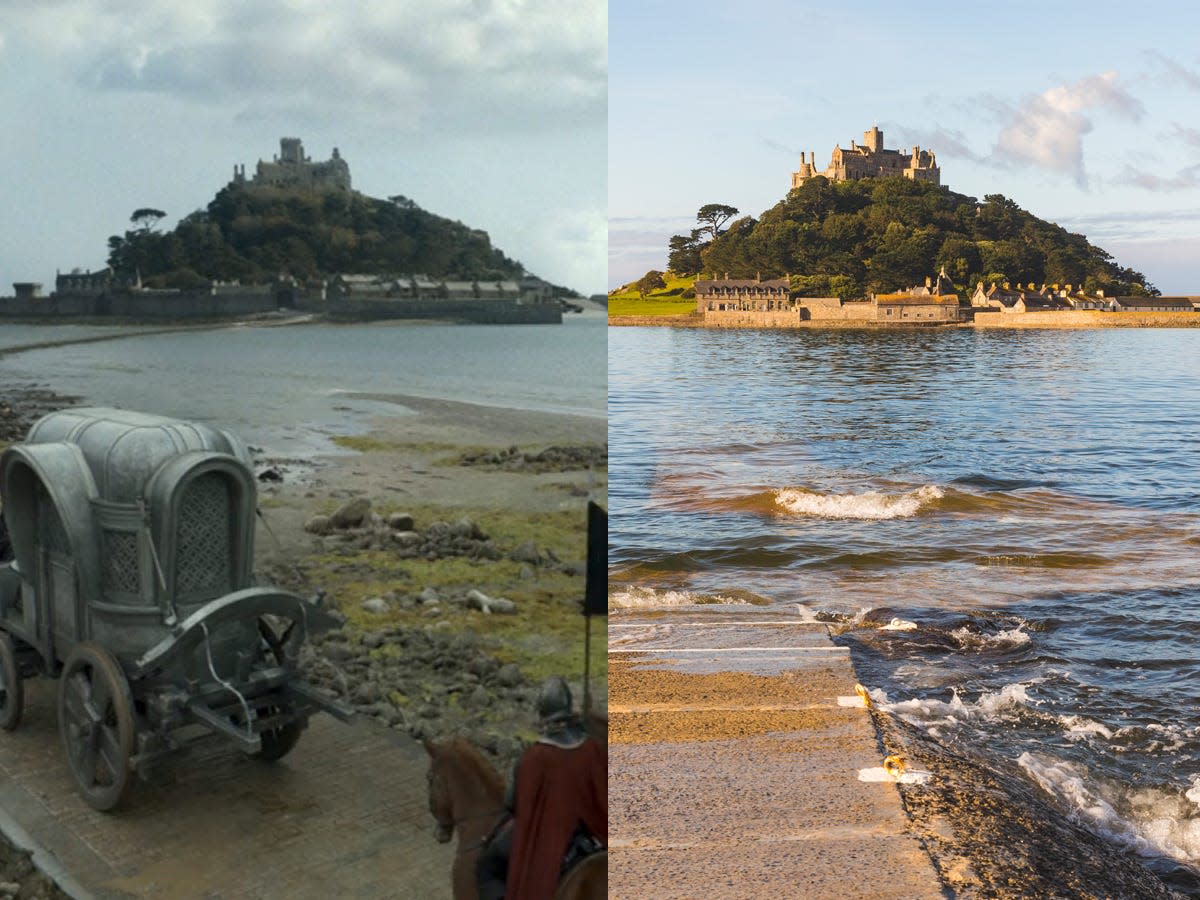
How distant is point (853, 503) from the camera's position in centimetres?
1468

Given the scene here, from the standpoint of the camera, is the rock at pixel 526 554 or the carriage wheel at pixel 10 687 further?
the rock at pixel 526 554

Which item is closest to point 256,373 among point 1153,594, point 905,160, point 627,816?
point 627,816

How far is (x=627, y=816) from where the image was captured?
330 centimetres

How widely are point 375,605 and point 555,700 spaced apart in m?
0.83

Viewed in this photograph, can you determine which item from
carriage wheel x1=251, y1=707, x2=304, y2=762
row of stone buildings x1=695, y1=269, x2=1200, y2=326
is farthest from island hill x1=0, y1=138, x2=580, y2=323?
row of stone buildings x1=695, y1=269, x2=1200, y2=326

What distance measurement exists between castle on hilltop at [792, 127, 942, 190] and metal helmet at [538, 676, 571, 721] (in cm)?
5275

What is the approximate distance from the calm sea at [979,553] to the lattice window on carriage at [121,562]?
3394 mm

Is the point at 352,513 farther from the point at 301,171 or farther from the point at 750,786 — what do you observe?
the point at 750,786

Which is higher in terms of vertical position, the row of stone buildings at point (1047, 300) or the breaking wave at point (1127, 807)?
the row of stone buildings at point (1047, 300)

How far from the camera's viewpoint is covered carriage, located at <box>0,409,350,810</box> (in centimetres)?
196

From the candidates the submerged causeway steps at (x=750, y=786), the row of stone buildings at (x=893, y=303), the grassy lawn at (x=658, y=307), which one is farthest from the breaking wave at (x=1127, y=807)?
the grassy lawn at (x=658, y=307)

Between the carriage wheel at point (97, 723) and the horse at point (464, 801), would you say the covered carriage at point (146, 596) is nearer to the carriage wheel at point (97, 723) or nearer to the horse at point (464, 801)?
the carriage wheel at point (97, 723)

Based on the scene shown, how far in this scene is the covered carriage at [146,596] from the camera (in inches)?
77.0

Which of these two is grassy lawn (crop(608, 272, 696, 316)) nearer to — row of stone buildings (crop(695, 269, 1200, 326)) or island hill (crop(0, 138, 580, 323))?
row of stone buildings (crop(695, 269, 1200, 326))
